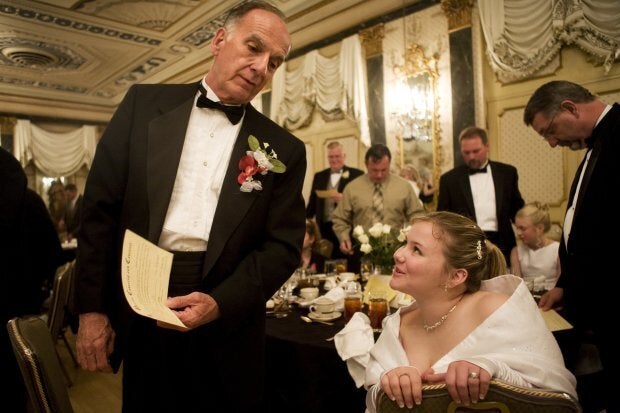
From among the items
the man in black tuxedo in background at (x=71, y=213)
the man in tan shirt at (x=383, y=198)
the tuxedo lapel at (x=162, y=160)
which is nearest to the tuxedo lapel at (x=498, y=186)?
the man in tan shirt at (x=383, y=198)

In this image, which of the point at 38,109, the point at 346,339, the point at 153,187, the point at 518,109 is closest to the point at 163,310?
the point at 153,187

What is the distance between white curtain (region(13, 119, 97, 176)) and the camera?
1101cm

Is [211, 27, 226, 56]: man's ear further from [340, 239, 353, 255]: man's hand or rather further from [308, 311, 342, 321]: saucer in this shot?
[340, 239, 353, 255]: man's hand

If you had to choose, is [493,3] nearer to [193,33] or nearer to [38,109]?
[193,33]

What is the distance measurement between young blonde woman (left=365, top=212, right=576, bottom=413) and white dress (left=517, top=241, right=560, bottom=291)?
1977mm

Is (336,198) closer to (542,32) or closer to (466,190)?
(466,190)

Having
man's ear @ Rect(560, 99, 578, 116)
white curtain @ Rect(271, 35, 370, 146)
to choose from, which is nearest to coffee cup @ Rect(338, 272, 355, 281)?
man's ear @ Rect(560, 99, 578, 116)

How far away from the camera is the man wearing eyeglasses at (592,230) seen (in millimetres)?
1912

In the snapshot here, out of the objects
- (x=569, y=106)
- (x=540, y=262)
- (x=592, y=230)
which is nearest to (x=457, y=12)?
(x=540, y=262)

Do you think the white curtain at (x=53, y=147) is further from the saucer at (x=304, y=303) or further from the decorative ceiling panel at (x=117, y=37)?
the saucer at (x=304, y=303)

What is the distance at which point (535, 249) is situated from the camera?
3.44 metres

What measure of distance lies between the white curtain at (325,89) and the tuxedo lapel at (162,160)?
4885mm

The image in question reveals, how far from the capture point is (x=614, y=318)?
74.6 inches

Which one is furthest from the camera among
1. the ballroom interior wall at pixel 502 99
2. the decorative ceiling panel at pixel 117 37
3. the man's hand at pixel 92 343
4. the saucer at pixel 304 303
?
the decorative ceiling panel at pixel 117 37
